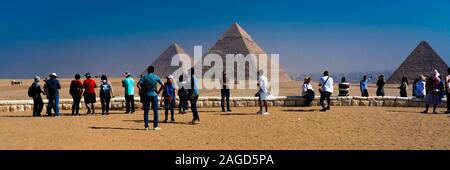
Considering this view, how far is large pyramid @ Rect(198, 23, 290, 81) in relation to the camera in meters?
66.1

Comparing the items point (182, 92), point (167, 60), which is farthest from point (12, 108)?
point (167, 60)

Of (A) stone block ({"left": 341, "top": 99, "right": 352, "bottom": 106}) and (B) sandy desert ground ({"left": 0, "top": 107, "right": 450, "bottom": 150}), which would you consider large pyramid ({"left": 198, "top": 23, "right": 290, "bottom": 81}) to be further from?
(B) sandy desert ground ({"left": 0, "top": 107, "right": 450, "bottom": 150})

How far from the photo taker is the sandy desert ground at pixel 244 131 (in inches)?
261

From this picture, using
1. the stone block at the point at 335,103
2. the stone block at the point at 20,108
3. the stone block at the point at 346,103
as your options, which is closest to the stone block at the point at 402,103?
the stone block at the point at 346,103

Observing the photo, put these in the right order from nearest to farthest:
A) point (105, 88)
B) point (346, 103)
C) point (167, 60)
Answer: point (105, 88) < point (346, 103) < point (167, 60)

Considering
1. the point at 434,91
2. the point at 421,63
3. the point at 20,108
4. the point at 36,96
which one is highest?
the point at 421,63

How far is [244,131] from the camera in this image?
8133 mm

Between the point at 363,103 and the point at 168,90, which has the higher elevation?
the point at 168,90

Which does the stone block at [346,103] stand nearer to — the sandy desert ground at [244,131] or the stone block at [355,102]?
the stone block at [355,102]

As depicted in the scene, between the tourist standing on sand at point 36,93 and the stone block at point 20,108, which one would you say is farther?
the stone block at point 20,108

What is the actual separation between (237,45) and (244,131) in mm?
59410

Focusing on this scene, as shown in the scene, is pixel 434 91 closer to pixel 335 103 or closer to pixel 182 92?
pixel 335 103

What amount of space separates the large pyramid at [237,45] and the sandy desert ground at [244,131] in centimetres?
5316
